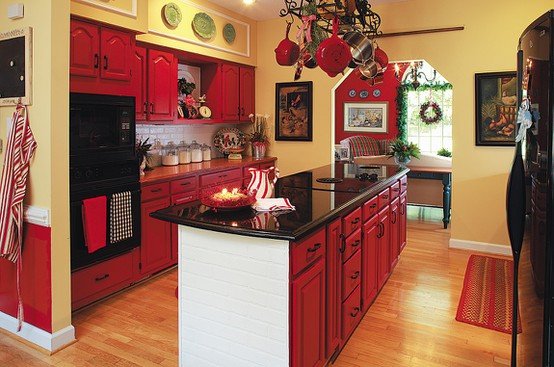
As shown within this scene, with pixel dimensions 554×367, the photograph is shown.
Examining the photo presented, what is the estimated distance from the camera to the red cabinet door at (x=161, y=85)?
4.27 m

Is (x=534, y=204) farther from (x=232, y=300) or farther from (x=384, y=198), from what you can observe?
(x=384, y=198)

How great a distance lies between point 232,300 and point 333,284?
61 centimetres

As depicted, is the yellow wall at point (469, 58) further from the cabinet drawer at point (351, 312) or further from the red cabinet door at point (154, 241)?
the red cabinet door at point (154, 241)

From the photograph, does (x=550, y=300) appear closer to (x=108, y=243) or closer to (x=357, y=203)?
(x=357, y=203)

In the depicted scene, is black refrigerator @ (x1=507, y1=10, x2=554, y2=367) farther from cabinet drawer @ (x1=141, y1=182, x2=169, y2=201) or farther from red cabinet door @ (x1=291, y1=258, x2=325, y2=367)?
cabinet drawer @ (x1=141, y1=182, x2=169, y2=201)

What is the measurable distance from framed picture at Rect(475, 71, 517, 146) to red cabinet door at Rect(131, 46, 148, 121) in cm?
348

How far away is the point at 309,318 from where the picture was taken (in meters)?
2.12

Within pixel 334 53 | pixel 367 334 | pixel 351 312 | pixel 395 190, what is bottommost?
pixel 367 334

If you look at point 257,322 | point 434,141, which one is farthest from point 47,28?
point 434,141

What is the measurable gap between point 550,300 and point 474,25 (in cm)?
406

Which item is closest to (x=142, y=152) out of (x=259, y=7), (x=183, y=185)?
(x=183, y=185)

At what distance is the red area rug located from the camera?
10.4 ft

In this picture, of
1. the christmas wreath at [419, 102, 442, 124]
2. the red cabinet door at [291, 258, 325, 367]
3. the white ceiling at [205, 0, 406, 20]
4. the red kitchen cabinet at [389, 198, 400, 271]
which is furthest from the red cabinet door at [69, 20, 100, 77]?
the christmas wreath at [419, 102, 442, 124]

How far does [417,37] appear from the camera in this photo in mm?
5070
